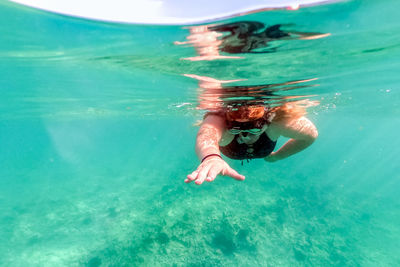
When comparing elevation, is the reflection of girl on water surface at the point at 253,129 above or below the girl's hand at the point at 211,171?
above

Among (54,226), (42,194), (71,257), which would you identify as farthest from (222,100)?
(42,194)

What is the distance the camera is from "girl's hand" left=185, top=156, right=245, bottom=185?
2.57m

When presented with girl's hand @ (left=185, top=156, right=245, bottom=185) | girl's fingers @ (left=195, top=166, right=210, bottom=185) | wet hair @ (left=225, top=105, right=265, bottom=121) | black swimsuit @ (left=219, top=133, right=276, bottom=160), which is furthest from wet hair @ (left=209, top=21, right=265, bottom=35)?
girl's fingers @ (left=195, top=166, right=210, bottom=185)

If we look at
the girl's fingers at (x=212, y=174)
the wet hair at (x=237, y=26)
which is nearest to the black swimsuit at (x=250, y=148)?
the wet hair at (x=237, y=26)

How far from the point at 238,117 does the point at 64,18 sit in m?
4.34

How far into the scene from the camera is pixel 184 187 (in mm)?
20141

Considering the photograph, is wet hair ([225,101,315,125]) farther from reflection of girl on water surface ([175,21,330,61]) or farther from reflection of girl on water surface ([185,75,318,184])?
reflection of girl on water surface ([175,21,330,61])

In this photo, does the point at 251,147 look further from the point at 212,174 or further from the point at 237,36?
the point at 212,174

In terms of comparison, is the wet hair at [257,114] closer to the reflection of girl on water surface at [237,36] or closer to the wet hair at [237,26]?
the reflection of girl on water surface at [237,36]

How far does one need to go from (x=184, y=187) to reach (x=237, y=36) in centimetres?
1705

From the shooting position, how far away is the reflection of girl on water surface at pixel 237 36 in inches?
174

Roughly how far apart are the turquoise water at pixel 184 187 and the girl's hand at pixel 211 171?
282cm

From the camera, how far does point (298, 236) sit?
14883 mm

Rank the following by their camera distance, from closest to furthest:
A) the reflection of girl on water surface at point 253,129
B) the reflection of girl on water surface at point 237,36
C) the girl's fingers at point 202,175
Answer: the girl's fingers at point 202,175 < the reflection of girl on water surface at point 237,36 < the reflection of girl on water surface at point 253,129
